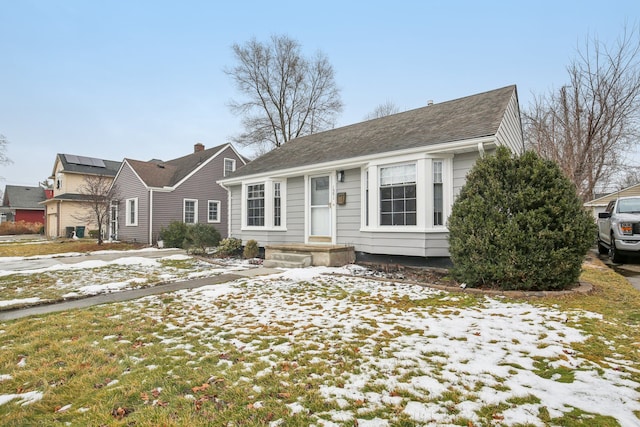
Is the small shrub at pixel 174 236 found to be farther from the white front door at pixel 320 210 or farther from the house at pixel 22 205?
the house at pixel 22 205

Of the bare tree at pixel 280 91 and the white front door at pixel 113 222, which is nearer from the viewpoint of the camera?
Answer: the white front door at pixel 113 222

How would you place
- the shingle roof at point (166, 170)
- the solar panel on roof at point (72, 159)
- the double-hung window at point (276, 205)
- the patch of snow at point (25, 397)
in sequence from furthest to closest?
the solar panel on roof at point (72, 159)
the shingle roof at point (166, 170)
the double-hung window at point (276, 205)
the patch of snow at point (25, 397)

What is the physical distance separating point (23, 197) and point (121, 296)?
43889 mm

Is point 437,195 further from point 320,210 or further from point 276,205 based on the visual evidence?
point 276,205

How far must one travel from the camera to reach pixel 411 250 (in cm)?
774

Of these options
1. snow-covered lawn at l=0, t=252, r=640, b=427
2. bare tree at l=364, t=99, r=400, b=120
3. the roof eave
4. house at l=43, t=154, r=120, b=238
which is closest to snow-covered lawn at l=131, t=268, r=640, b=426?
snow-covered lawn at l=0, t=252, r=640, b=427

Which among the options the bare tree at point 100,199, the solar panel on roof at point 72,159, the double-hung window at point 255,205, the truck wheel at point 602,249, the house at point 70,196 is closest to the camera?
the truck wheel at point 602,249

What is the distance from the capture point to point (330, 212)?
31.8ft

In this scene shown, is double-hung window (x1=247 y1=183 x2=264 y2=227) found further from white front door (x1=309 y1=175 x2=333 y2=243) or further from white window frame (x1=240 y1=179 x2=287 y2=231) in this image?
white front door (x1=309 y1=175 x2=333 y2=243)

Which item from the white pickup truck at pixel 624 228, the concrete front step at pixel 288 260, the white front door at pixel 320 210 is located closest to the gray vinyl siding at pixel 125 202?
the concrete front step at pixel 288 260

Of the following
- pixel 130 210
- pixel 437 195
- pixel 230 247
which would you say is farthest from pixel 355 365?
pixel 130 210

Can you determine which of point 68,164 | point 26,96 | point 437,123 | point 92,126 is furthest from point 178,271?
point 92,126

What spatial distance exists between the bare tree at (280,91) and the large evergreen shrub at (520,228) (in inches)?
828

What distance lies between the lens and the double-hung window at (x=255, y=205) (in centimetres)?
1142
